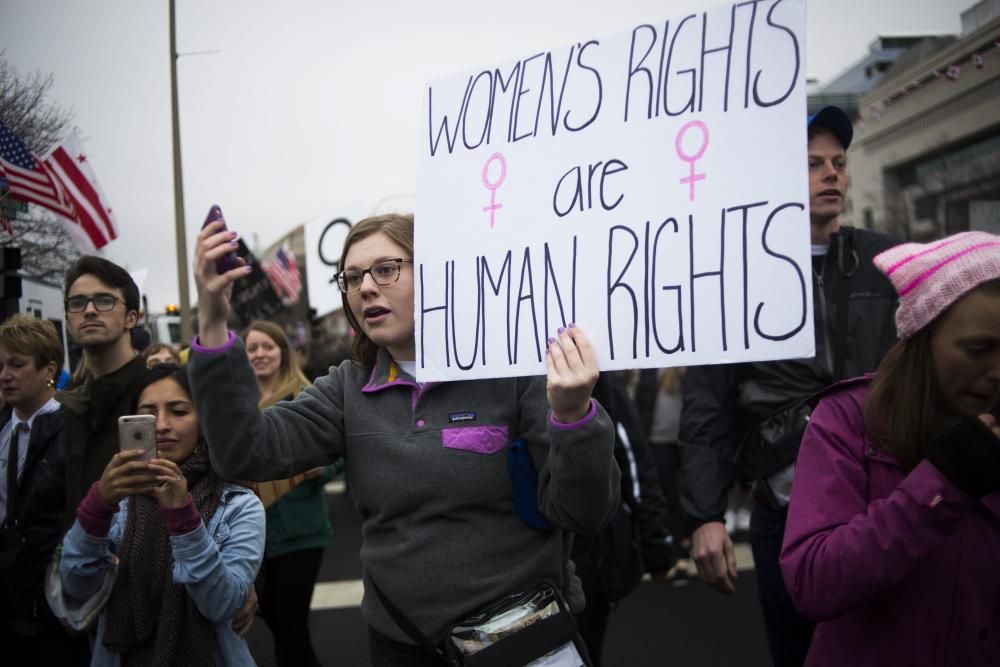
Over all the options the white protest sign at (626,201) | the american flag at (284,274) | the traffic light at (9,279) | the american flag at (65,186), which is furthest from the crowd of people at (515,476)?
the american flag at (284,274)

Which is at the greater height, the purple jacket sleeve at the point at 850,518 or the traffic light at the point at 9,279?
the traffic light at the point at 9,279

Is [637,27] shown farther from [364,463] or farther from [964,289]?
[364,463]

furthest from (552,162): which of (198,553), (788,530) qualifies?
(198,553)

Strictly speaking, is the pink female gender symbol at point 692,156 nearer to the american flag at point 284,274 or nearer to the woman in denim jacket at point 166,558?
the woman in denim jacket at point 166,558

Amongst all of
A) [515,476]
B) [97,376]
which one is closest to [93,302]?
[97,376]

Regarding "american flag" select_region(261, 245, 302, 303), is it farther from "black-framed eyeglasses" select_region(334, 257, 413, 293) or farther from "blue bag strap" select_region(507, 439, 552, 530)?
"blue bag strap" select_region(507, 439, 552, 530)

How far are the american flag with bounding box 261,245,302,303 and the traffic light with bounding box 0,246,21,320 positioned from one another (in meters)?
4.97

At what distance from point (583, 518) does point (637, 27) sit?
107 cm

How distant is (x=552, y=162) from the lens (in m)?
1.70

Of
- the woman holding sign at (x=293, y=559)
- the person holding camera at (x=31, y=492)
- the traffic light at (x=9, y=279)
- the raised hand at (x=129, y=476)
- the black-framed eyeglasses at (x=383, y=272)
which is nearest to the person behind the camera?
the black-framed eyeglasses at (x=383, y=272)

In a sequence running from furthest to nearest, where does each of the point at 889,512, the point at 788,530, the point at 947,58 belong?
the point at 947,58
the point at 788,530
the point at 889,512

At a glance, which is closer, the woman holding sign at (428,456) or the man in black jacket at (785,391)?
the woman holding sign at (428,456)

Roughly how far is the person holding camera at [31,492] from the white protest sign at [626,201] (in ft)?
6.70

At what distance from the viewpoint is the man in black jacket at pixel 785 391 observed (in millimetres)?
2281
